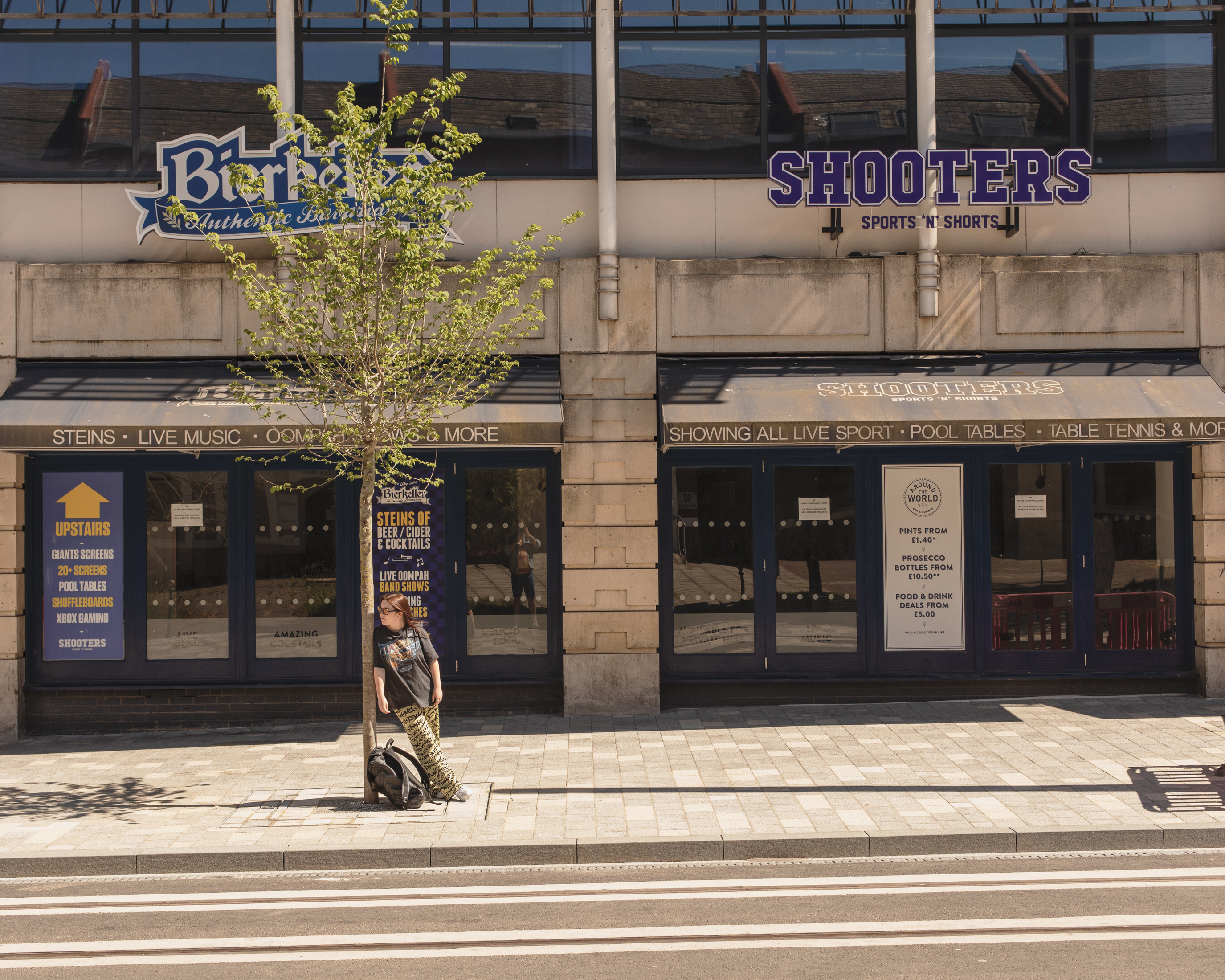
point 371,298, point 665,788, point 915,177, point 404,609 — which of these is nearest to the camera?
point 404,609

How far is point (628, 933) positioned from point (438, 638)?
6.15 m

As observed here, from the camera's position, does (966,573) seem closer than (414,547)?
No

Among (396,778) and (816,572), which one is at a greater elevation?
(816,572)

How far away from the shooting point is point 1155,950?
519cm

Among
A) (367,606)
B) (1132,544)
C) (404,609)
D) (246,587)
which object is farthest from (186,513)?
(1132,544)

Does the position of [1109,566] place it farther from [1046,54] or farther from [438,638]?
[438,638]

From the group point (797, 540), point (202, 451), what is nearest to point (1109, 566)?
point (797, 540)

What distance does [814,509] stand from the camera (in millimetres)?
11680

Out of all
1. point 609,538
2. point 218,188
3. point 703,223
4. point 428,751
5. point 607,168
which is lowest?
point 428,751

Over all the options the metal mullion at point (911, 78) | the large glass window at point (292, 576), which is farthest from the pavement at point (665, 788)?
the metal mullion at point (911, 78)

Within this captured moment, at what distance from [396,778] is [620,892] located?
2.30 metres

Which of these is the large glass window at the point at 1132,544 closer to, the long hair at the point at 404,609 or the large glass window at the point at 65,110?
the long hair at the point at 404,609

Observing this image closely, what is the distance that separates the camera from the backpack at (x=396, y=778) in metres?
7.86

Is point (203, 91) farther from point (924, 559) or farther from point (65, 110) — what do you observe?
point (924, 559)
